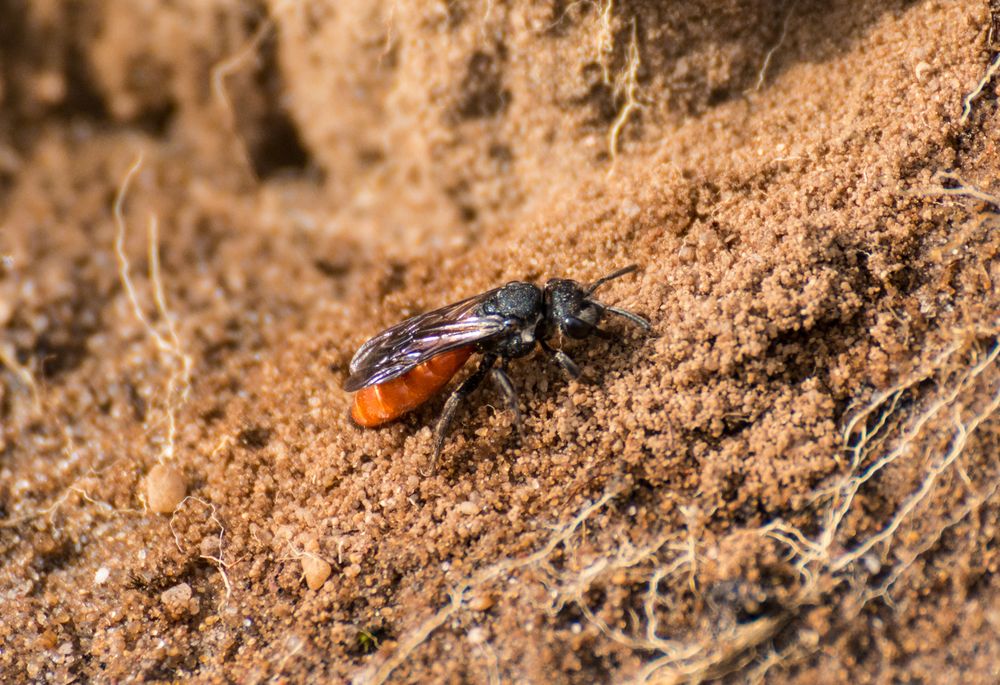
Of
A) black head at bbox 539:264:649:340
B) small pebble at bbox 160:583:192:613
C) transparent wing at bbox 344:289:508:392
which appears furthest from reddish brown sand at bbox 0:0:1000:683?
transparent wing at bbox 344:289:508:392

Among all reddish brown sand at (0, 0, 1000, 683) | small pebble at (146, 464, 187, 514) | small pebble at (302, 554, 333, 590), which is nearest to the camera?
reddish brown sand at (0, 0, 1000, 683)

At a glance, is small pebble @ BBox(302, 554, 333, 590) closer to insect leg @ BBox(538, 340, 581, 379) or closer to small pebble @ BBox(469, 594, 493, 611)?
small pebble @ BBox(469, 594, 493, 611)

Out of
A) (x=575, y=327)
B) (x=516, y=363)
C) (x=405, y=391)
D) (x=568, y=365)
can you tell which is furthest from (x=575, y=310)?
(x=405, y=391)

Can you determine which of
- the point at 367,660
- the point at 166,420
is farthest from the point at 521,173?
the point at 367,660

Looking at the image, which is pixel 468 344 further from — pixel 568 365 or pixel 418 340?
pixel 568 365

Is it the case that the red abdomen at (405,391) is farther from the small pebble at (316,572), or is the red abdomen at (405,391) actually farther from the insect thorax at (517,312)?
the small pebble at (316,572)

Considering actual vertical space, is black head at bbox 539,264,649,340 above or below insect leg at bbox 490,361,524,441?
above

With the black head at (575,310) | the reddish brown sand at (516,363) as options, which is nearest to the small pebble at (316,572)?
the reddish brown sand at (516,363)
